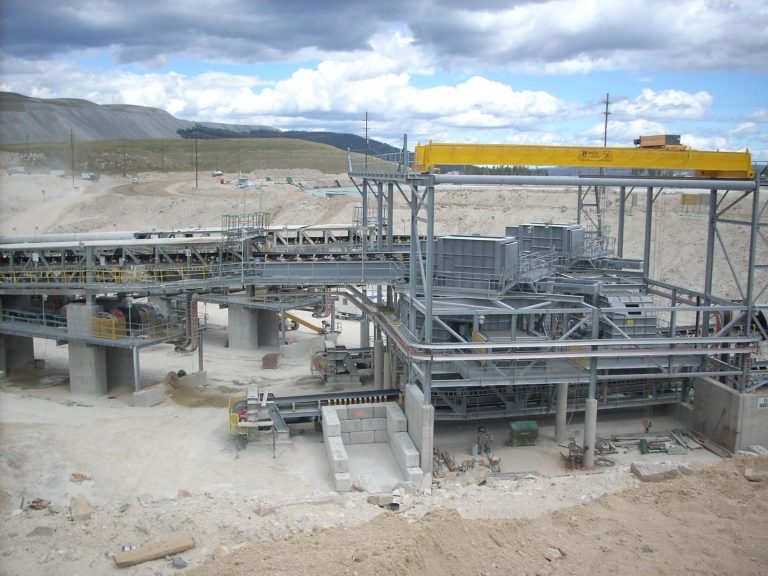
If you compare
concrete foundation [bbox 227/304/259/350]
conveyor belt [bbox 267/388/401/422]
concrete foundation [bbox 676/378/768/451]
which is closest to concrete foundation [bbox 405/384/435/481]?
conveyor belt [bbox 267/388/401/422]

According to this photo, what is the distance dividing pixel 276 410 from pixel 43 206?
7636 centimetres

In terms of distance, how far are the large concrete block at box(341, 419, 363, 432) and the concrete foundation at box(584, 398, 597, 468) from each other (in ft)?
25.8

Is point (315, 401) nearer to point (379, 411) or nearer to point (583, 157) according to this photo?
point (379, 411)

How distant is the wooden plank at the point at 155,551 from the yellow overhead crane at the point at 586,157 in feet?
43.4

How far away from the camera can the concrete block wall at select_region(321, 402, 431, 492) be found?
74.9 feet

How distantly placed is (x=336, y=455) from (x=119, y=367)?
44.6 feet

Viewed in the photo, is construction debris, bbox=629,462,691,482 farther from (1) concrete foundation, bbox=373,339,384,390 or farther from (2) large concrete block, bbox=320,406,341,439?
(1) concrete foundation, bbox=373,339,384,390

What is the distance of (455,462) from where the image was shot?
2483 centimetres

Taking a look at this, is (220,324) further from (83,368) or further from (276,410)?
(276,410)

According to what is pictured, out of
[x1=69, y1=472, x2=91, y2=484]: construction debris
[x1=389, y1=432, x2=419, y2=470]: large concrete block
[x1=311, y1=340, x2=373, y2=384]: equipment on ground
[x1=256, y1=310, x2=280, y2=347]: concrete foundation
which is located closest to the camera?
[x1=69, y1=472, x2=91, y2=484]: construction debris

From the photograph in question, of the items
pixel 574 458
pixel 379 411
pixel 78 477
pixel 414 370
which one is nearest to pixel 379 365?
pixel 379 411

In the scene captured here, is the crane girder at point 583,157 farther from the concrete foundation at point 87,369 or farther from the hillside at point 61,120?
the hillside at point 61,120

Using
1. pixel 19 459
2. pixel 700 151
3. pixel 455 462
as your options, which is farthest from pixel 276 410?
pixel 700 151

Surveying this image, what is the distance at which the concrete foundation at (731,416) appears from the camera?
84.7ft
